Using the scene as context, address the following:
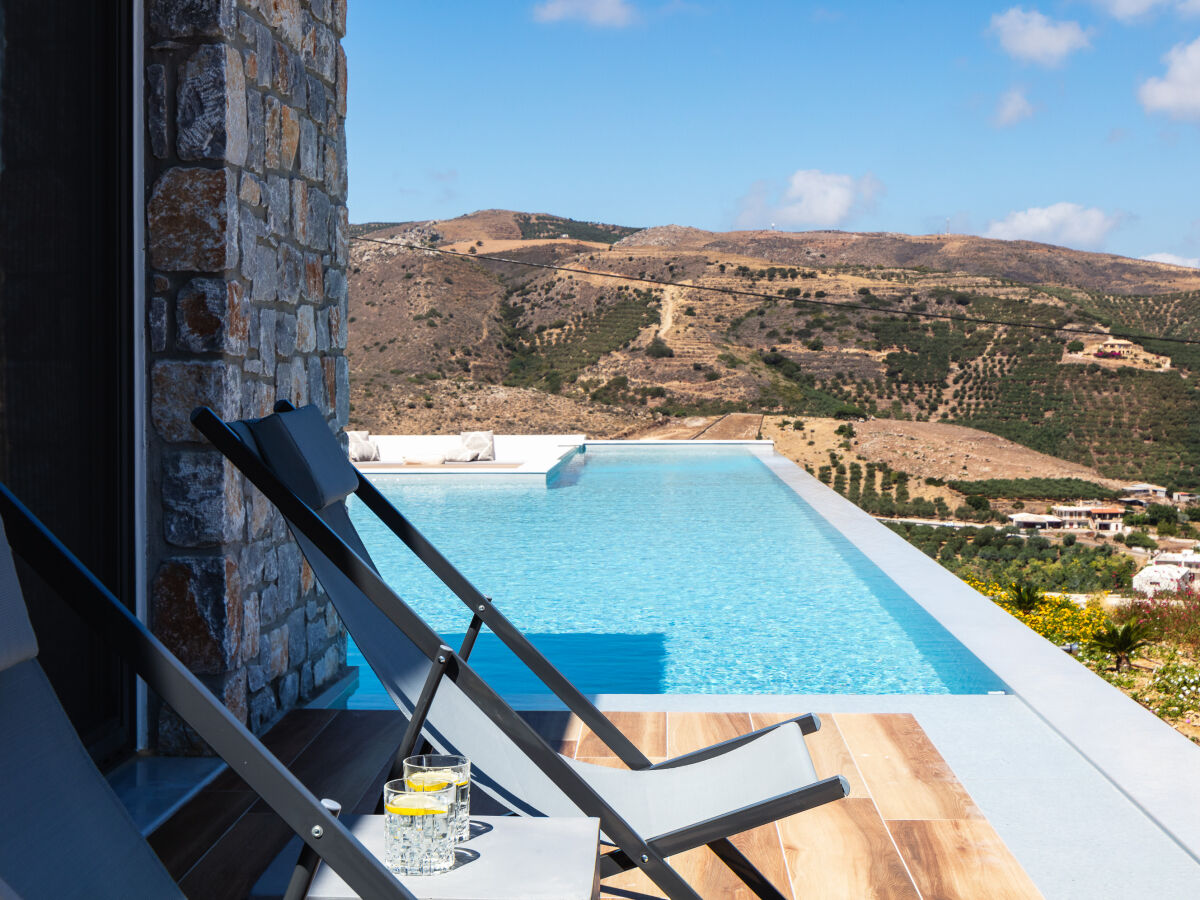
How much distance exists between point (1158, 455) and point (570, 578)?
3779 cm

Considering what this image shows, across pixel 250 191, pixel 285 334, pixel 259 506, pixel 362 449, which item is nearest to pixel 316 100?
pixel 250 191

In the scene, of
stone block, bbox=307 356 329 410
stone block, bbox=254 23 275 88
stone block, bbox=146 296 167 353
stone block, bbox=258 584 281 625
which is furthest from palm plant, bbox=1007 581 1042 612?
stone block, bbox=146 296 167 353

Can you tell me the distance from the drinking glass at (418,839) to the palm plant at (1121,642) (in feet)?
20.2

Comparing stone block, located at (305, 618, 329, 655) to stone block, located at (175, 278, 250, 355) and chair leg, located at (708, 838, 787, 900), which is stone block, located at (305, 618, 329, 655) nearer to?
stone block, located at (175, 278, 250, 355)

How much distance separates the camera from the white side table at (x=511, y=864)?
1.33m

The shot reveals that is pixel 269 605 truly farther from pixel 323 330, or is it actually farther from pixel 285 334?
pixel 323 330

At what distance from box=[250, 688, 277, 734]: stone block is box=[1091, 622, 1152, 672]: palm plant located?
18.2 ft

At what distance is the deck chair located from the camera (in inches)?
63.6

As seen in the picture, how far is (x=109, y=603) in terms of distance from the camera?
1.28 meters

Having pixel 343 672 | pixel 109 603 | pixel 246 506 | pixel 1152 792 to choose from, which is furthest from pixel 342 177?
pixel 1152 792

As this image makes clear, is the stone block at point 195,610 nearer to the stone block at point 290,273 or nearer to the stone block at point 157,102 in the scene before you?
the stone block at point 290,273

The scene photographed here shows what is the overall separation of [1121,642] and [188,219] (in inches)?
242

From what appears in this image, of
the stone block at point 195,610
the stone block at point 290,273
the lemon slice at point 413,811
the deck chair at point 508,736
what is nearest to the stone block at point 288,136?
the stone block at point 290,273

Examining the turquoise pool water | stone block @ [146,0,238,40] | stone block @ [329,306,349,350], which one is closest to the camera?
stone block @ [146,0,238,40]
